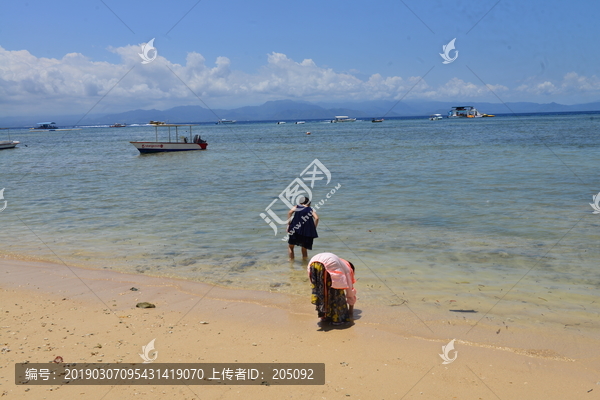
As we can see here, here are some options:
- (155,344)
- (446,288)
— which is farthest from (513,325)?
(155,344)

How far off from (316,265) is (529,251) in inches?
217

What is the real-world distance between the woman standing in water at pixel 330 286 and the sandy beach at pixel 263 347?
0.24m

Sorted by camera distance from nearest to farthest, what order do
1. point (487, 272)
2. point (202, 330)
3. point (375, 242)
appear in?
point (202, 330) → point (487, 272) → point (375, 242)

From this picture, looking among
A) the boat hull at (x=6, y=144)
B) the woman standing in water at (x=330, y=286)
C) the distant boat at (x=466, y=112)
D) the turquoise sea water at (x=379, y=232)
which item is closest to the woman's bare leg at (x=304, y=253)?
the turquoise sea water at (x=379, y=232)

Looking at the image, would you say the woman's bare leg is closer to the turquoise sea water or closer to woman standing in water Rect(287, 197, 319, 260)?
the turquoise sea water

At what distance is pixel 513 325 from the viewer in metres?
6.22

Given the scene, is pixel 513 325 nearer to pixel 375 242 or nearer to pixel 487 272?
pixel 487 272

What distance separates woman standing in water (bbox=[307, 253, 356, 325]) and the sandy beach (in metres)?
0.24

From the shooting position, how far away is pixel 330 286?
20.2 ft

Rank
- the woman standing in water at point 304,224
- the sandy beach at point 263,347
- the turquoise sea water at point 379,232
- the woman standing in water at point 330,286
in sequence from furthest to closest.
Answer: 1. the woman standing in water at point 304,224
2. the turquoise sea water at point 379,232
3. the woman standing in water at point 330,286
4. the sandy beach at point 263,347

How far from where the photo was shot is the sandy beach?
4.57m

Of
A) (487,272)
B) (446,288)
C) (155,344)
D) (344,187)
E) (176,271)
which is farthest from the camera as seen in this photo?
(344,187)

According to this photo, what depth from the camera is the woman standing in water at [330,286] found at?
6.14 metres

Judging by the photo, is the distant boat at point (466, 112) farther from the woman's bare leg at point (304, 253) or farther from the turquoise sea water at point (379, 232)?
the woman's bare leg at point (304, 253)
